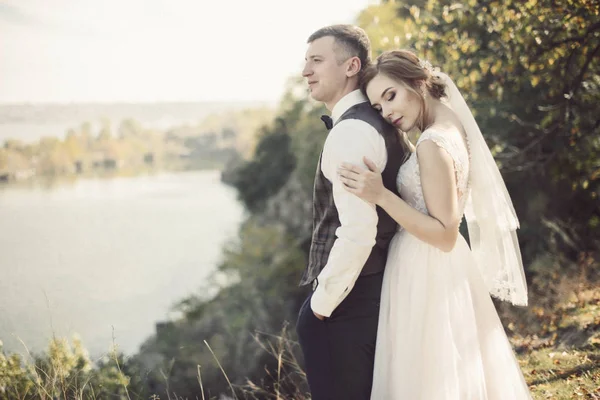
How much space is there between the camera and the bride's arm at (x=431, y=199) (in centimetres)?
211

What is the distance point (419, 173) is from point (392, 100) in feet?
1.01

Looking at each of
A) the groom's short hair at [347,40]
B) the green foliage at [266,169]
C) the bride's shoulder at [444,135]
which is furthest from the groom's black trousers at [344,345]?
the green foliage at [266,169]

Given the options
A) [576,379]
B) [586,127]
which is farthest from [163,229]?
[576,379]

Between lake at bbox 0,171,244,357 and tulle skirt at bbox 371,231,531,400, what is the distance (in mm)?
2549

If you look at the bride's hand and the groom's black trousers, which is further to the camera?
the groom's black trousers

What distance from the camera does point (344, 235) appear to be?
6.79ft

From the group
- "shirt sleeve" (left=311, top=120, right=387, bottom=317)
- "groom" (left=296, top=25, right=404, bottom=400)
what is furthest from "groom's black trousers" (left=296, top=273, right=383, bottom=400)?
"shirt sleeve" (left=311, top=120, right=387, bottom=317)

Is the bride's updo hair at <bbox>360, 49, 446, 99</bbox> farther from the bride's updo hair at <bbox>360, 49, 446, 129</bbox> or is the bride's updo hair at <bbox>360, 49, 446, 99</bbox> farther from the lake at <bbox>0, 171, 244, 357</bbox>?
the lake at <bbox>0, 171, 244, 357</bbox>

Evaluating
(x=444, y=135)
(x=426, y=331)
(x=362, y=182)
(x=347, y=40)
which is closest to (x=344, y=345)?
(x=426, y=331)

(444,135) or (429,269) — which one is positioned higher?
(444,135)

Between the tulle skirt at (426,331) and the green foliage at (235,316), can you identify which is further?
the green foliage at (235,316)

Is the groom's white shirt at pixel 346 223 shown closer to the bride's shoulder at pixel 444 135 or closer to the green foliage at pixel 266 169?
the bride's shoulder at pixel 444 135

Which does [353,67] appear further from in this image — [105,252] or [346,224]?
[105,252]

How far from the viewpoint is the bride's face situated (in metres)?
2.23
